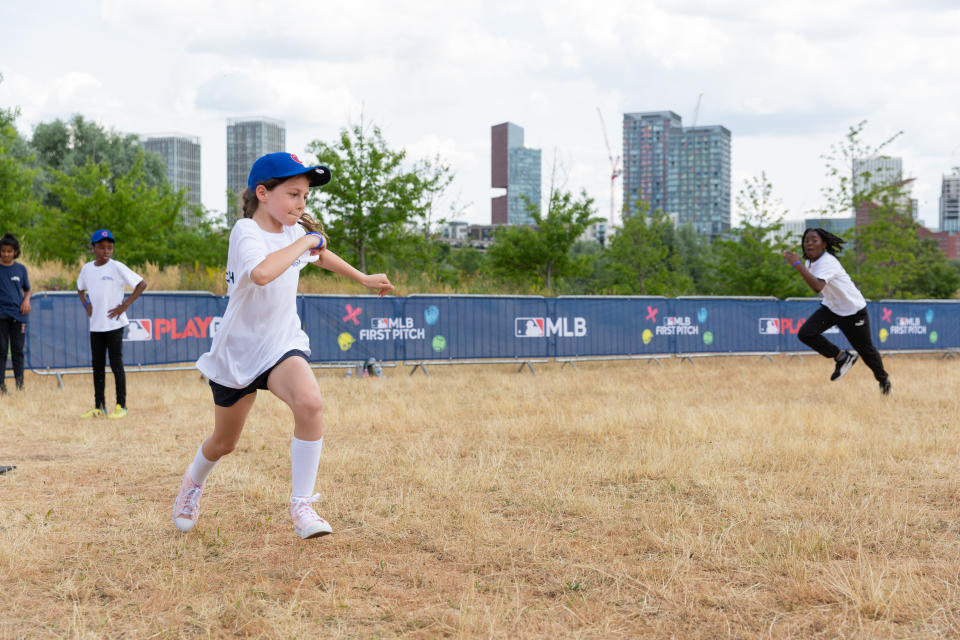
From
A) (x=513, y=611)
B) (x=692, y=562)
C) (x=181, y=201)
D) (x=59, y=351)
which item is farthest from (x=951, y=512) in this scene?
(x=181, y=201)

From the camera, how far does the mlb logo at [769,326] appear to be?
683 inches

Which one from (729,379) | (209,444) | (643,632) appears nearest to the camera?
(643,632)

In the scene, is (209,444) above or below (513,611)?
above

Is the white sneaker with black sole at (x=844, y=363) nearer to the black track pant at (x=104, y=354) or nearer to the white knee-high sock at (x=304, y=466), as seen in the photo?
→ the white knee-high sock at (x=304, y=466)

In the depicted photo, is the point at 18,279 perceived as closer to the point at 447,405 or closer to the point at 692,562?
the point at 447,405

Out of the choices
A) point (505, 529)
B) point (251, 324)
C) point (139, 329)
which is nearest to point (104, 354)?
point (139, 329)

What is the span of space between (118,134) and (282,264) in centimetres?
4994

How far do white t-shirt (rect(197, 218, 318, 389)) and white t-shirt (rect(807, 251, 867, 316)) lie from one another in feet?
23.8

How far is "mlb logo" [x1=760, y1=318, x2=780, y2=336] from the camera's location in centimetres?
1734

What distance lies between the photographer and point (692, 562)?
146 inches

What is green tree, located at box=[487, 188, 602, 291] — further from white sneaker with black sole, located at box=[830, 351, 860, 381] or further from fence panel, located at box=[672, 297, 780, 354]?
white sneaker with black sole, located at box=[830, 351, 860, 381]

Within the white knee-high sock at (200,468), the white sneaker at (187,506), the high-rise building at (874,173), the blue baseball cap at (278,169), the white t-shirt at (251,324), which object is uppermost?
the high-rise building at (874,173)

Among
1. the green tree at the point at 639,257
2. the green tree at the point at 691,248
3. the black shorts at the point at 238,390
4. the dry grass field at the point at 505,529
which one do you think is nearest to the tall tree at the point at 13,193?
the dry grass field at the point at 505,529

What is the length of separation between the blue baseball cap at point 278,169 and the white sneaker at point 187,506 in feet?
5.51
